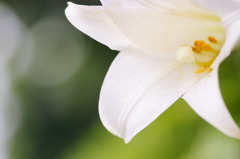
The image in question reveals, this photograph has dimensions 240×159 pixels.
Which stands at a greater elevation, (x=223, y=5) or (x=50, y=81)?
(x=223, y=5)

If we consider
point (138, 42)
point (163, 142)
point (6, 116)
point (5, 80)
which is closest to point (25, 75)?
point (5, 80)

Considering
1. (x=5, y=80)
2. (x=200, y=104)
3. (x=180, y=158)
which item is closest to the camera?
(x=200, y=104)

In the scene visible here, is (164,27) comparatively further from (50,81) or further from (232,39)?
(50,81)

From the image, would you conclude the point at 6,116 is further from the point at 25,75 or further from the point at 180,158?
the point at 180,158

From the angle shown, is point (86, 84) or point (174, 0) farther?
point (86, 84)

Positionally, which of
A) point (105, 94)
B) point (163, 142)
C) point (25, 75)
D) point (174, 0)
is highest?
point (174, 0)

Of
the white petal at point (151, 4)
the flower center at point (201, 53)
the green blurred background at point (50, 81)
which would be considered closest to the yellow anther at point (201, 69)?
the flower center at point (201, 53)

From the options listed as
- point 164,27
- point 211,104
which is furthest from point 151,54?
point 211,104
